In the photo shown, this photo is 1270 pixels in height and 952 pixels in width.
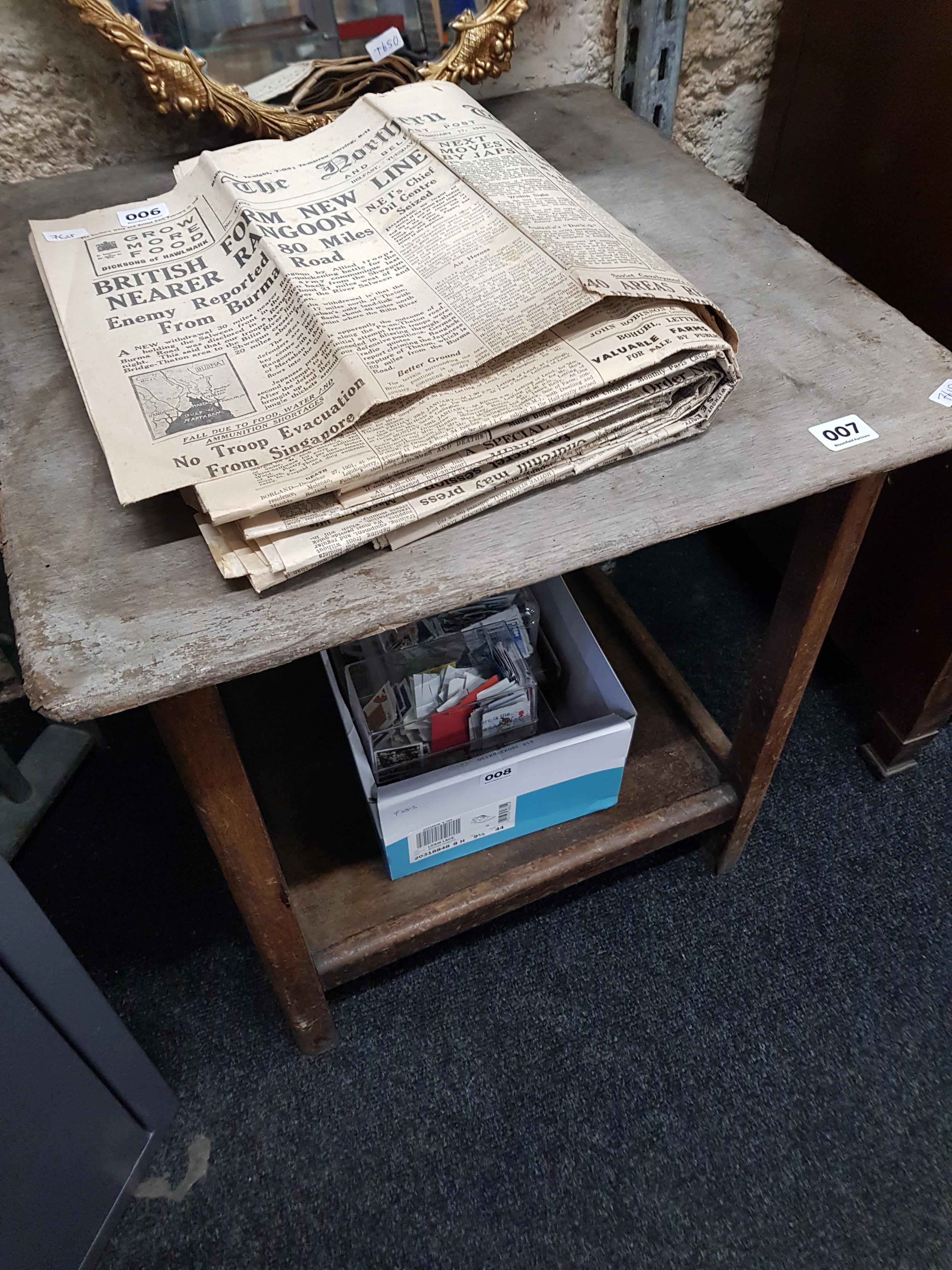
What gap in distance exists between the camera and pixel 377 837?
912 millimetres

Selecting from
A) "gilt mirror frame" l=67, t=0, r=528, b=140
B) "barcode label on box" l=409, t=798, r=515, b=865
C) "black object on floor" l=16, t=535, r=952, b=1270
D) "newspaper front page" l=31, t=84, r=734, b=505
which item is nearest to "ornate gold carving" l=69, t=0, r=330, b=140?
"gilt mirror frame" l=67, t=0, r=528, b=140

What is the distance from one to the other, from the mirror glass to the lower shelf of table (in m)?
0.64

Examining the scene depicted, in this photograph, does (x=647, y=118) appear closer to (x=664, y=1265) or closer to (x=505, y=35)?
(x=505, y=35)

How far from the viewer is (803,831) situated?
43.5 inches

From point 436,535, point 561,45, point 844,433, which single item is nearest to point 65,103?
point 561,45

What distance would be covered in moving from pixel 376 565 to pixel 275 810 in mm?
512

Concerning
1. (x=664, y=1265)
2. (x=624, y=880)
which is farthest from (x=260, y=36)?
(x=664, y=1265)

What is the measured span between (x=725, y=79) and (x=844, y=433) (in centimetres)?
71

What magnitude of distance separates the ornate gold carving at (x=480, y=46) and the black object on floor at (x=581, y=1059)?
89 centimetres

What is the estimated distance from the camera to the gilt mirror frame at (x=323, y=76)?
771 millimetres

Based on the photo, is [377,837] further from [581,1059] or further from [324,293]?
[324,293]

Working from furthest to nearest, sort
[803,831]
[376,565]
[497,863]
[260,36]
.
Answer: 1. [803,831]
2. [497,863]
3. [260,36]
4. [376,565]

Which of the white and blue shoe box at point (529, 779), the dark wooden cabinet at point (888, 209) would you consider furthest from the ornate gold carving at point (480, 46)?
the white and blue shoe box at point (529, 779)

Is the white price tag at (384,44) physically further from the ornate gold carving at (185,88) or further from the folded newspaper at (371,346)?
the folded newspaper at (371,346)
